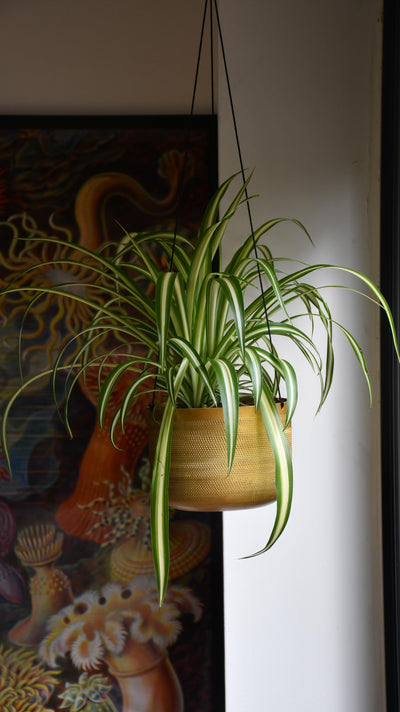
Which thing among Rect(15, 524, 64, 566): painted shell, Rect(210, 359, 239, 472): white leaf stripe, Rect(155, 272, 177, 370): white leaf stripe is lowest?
Rect(15, 524, 64, 566): painted shell

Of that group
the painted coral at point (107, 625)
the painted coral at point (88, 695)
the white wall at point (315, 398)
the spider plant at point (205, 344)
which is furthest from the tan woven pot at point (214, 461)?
the painted coral at point (88, 695)

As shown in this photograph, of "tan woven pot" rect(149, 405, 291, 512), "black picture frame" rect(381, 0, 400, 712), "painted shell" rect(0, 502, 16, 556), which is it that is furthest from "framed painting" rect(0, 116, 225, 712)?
"tan woven pot" rect(149, 405, 291, 512)

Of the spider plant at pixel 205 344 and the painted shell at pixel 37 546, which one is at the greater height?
the spider plant at pixel 205 344

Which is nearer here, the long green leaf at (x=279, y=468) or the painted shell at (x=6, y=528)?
the long green leaf at (x=279, y=468)

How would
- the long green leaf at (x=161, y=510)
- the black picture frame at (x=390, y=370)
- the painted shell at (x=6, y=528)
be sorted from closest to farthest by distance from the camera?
the long green leaf at (x=161, y=510), the black picture frame at (x=390, y=370), the painted shell at (x=6, y=528)

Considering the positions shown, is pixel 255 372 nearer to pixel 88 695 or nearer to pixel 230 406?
pixel 230 406

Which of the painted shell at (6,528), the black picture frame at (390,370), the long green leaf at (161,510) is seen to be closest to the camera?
the long green leaf at (161,510)

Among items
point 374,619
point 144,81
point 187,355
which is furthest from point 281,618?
point 144,81

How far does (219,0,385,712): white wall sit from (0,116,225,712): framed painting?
254mm

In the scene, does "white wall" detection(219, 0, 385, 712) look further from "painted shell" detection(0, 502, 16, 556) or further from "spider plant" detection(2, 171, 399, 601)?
"painted shell" detection(0, 502, 16, 556)

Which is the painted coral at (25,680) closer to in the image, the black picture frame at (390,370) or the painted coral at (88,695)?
the painted coral at (88,695)

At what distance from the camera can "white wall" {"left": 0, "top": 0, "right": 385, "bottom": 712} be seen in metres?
1.42

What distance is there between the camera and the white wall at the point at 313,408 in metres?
1.42

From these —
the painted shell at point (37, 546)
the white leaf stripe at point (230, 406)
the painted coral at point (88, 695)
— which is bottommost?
the painted coral at point (88, 695)
